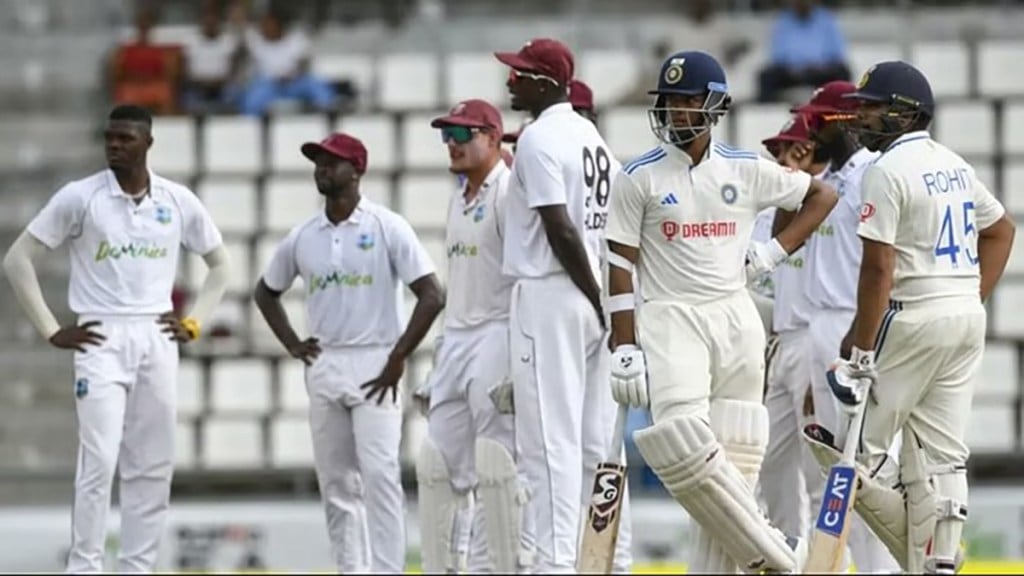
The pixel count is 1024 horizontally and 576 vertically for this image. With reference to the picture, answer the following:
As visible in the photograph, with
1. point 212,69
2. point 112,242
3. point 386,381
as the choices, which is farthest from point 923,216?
point 212,69

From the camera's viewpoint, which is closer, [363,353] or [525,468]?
[525,468]

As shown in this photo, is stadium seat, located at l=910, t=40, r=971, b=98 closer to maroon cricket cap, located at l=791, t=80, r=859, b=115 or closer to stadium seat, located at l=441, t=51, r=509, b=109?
stadium seat, located at l=441, t=51, r=509, b=109

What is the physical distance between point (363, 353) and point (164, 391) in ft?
2.80

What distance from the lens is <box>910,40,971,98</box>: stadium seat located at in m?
15.1

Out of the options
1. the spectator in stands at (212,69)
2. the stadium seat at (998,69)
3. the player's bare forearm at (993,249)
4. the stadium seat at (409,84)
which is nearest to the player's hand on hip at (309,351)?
the player's bare forearm at (993,249)

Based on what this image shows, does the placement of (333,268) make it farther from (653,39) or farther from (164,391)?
(653,39)

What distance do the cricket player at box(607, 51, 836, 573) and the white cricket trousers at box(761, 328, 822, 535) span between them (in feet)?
Answer: 5.13

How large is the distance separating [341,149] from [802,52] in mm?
5532

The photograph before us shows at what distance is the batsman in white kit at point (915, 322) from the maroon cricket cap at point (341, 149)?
2.49m

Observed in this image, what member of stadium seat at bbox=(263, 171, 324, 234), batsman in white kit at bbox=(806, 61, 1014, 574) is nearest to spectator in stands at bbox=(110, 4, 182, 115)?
stadium seat at bbox=(263, 171, 324, 234)

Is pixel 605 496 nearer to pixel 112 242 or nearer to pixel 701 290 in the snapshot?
pixel 701 290

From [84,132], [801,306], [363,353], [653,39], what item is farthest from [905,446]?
[84,132]

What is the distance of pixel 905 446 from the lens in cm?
819

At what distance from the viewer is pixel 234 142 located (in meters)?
15.2
